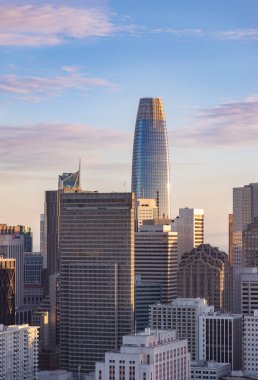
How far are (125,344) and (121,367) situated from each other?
6490 mm

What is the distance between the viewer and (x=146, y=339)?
652 ft

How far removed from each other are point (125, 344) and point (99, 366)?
17.5 feet

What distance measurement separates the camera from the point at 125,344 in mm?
199125

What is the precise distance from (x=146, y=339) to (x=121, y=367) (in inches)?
293

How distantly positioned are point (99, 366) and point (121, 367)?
5221 millimetres

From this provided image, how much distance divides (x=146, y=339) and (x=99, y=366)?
26.9ft

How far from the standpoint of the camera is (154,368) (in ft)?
636

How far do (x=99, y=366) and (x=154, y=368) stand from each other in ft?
29.3

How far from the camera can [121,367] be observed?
193m

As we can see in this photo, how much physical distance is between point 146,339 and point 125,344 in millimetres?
3323
